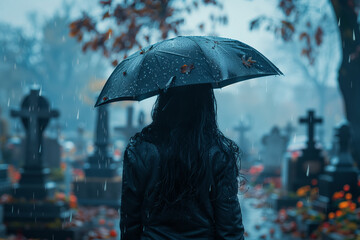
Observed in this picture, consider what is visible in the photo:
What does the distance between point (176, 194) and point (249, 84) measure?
88.0m

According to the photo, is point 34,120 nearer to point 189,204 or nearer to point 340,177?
point 340,177

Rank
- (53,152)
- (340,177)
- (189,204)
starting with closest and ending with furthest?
(189,204)
(340,177)
(53,152)

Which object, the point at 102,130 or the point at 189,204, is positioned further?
the point at 102,130

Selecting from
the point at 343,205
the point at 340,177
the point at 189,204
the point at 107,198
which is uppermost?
the point at 189,204

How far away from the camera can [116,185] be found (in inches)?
418

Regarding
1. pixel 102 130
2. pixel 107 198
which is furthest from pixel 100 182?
pixel 102 130

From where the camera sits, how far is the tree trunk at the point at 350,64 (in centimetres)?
853

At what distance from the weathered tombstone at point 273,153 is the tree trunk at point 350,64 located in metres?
6.96

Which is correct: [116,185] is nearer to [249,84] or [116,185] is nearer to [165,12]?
[165,12]

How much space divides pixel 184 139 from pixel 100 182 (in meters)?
8.95

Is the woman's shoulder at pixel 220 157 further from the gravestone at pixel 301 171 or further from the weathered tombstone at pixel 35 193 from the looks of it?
the gravestone at pixel 301 171

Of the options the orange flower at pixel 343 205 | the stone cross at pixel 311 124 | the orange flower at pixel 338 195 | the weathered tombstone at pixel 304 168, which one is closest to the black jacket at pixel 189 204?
the orange flower at pixel 343 205

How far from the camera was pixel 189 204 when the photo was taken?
6.68 ft

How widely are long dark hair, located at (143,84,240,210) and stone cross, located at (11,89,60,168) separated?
21.3 ft
